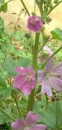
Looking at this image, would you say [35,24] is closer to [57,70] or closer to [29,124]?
[57,70]

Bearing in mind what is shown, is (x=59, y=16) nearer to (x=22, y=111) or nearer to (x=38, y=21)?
(x=22, y=111)

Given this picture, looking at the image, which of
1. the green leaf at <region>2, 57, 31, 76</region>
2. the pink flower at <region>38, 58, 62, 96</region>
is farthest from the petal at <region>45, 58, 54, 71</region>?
the green leaf at <region>2, 57, 31, 76</region>

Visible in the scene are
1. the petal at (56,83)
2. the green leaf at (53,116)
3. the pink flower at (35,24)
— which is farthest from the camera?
the green leaf at (53,116)

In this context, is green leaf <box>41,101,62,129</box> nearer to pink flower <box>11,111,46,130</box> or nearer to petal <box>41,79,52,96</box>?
pink flower <box>11,111,46,130</box>

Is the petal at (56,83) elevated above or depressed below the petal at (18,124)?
above

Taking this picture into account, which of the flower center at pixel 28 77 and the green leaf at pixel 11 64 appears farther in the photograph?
the green leaf at pixel 11 64

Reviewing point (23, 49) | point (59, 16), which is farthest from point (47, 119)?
point (59, 16)

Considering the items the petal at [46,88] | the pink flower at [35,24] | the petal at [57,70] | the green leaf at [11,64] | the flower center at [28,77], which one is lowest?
the petal at [46,88]

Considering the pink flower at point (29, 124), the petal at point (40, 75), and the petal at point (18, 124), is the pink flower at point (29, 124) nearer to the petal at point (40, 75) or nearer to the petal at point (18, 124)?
the petal at point (18, 124)

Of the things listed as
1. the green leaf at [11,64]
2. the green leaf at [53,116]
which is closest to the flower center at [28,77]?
the green leaf at [11,64]
